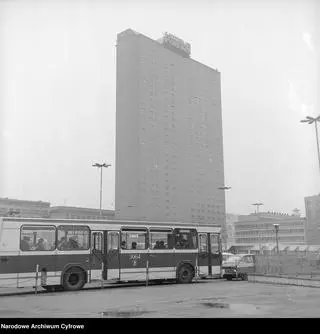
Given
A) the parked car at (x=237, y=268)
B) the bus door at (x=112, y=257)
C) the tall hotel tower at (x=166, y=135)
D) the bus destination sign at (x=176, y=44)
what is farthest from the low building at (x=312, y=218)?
the bus door at (x=112, y=257)

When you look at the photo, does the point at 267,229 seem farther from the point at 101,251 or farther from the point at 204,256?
the point at 101,251

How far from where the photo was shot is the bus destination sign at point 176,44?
389 ft

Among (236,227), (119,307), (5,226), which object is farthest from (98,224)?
(236,227)

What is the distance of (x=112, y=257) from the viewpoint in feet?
72.0

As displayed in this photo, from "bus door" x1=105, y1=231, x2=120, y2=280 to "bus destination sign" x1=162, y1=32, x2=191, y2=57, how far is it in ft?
326

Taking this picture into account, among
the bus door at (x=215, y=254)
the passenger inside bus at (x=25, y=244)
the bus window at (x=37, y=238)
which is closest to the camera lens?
the passenger inside bus at (x=25, y=244)

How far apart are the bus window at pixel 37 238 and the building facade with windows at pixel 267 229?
361 feet

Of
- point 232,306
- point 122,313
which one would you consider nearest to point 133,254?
point 232,306

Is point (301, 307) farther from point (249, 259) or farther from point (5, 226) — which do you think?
point (249, 259)

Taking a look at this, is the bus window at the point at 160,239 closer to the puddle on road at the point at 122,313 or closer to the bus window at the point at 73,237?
the bus window at the point at 73,237

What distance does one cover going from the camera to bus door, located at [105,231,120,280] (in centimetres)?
2177

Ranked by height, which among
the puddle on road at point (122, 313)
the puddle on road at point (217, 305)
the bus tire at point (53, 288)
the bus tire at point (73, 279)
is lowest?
the puddle on road at point (122, 313)

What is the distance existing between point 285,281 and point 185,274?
480cm

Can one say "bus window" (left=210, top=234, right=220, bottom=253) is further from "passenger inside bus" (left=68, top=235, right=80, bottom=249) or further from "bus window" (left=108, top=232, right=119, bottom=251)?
"passenger inside bus" (left=68, top=235, right=80, bottom=249)
